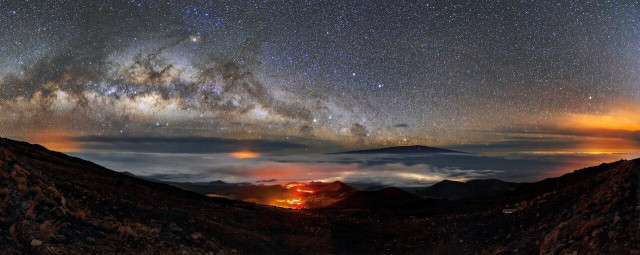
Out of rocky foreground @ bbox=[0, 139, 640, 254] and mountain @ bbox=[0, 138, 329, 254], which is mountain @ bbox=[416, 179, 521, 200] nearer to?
rocky foreground @ bbox=[0, 139, 640, 254]

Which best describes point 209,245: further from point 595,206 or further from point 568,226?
point 595,206

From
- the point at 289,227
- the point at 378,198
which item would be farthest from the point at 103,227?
the point at 378,198

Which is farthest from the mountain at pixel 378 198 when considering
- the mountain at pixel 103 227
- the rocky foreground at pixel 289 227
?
the mountain at pixel 103 227

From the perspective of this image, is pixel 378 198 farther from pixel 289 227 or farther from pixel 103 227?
pixel 103 227

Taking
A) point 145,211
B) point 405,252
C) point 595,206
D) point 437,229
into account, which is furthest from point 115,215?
point 595,206

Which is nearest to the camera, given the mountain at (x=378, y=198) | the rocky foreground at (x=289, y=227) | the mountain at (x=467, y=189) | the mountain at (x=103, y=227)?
the mountain at (x=103, y=227)

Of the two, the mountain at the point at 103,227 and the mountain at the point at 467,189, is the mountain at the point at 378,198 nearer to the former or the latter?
the mountain at the point at 467,189

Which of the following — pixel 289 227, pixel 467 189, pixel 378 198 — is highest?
pixel 289 227
